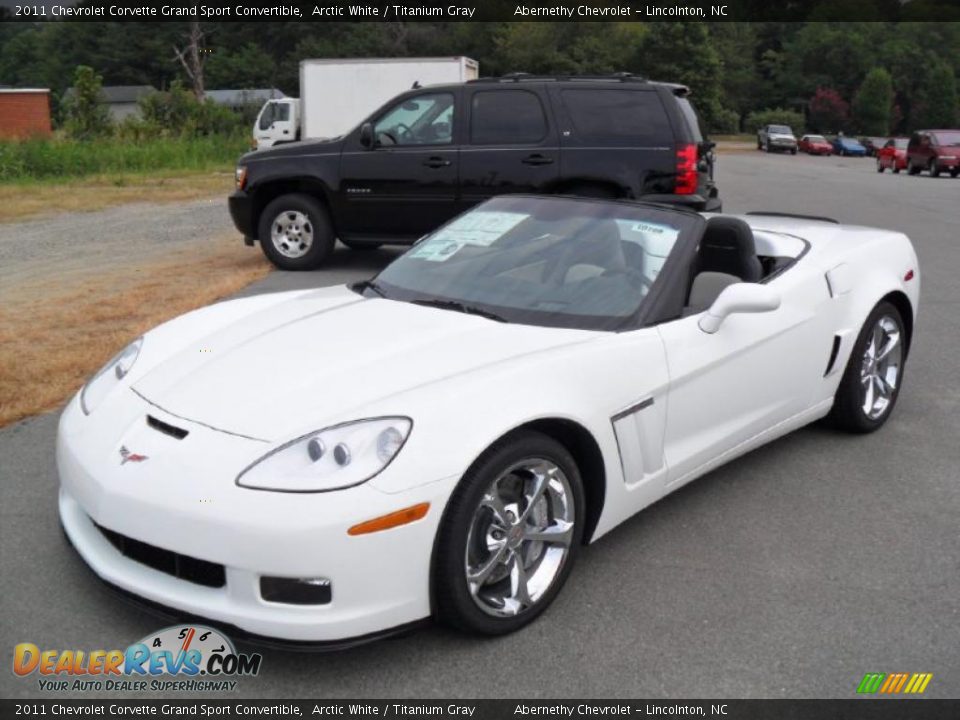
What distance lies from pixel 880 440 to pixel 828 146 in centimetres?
5734

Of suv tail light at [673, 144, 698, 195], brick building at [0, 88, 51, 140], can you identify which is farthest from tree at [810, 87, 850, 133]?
suv tail light at [673, 144, 698, 195]

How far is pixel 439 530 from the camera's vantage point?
2.87 metres

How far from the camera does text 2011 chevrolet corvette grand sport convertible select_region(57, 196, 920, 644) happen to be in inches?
109

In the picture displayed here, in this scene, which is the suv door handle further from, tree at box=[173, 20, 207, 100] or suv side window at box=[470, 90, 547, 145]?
tree at box=[173, 20, 207, 100]

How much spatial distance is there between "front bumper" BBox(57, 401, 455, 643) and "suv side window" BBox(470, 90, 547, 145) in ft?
24.7

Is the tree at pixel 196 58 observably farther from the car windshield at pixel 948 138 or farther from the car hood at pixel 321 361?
the car hood at pixel 321 361

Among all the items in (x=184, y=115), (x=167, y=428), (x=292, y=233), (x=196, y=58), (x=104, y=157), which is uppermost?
(x=167, y=428)

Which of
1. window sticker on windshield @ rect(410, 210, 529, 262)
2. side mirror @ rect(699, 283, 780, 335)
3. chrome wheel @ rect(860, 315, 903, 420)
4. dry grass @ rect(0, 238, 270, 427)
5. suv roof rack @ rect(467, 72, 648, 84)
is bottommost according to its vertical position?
dry grass @ rect(0, 238, 270, 427)

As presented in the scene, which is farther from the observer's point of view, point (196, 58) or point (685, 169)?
point (196, 58)

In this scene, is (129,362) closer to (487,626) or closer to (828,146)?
(487,626)

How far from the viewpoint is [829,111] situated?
81.7 metres

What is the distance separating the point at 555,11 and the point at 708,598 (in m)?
73.0

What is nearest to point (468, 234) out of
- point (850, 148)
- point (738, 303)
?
point (738, 303)
